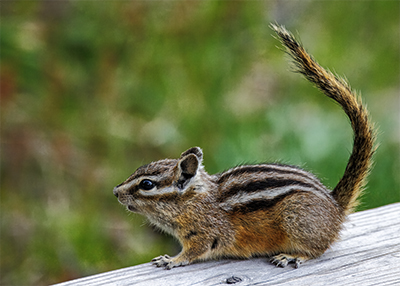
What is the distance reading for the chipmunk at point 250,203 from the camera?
2.24 metres

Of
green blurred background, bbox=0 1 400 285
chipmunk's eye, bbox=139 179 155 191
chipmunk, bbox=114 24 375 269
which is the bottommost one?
chipmunk, bbox=114 24 375 269

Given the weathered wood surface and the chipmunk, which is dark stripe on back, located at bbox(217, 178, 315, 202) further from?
the weathered wood surface

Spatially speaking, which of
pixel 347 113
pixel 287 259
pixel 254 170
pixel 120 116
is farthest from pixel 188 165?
pixel 120 116

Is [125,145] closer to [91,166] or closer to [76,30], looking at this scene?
[91,166]

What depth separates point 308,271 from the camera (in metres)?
2.09

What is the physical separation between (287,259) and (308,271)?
0.10 meters

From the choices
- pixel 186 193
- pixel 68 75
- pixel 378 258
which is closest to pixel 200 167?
pixel 186 193

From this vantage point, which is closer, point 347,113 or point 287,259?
point 287,259

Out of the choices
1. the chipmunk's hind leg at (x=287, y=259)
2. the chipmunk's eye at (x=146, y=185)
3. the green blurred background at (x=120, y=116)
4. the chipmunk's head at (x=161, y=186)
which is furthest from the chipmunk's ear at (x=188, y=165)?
the green blurred background at (x=120, y=116)

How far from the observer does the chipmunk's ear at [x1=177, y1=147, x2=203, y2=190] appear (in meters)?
2.28

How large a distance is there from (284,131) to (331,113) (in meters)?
0.58

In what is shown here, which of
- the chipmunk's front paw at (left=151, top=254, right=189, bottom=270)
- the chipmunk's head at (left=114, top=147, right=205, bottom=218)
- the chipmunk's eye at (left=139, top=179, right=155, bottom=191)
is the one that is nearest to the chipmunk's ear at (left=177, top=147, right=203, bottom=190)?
A: the chipmunk's head at (left=114, top=147, right=205, bottom=218)

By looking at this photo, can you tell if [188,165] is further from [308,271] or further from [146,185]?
[308,271]

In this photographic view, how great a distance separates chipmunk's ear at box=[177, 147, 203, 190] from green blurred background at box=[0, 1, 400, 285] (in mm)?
1669
